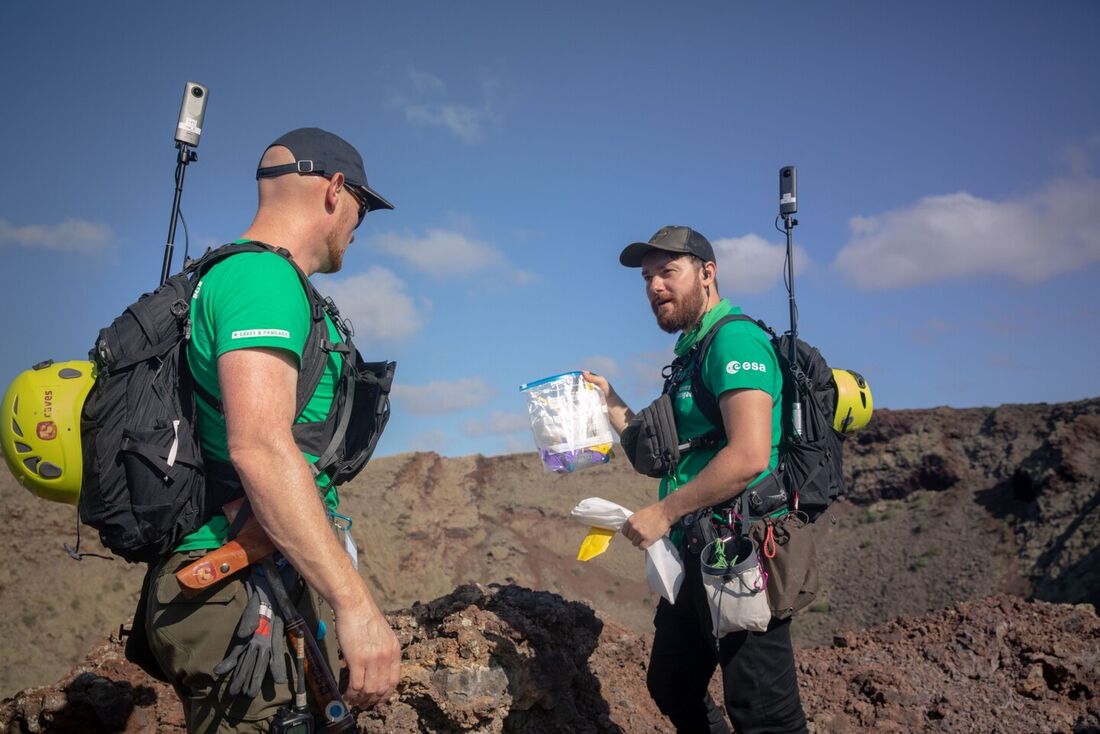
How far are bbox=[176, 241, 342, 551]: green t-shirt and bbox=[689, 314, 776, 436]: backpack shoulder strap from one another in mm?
1729

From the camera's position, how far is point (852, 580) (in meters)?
22.9

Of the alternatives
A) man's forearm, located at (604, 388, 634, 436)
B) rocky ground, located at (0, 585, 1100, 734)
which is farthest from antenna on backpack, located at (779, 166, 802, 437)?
rocky ground, located at (0, 585, 1100, 734)

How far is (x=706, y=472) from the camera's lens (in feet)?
10.3

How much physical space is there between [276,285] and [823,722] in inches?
192

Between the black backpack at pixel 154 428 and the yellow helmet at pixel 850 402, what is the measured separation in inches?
96.7

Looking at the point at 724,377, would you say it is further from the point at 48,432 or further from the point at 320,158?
the point at 48,432

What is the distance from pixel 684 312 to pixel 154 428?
235cm

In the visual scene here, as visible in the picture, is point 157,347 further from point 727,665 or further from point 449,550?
point 449,550

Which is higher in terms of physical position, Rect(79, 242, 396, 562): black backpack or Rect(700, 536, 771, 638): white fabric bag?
Rect(79, 242, 396, 562): black backpack

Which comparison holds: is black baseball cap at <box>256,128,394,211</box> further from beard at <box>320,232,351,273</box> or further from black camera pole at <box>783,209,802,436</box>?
black camera pole at <box>783,209,802,436</box>

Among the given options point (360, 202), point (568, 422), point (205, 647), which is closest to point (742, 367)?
point (568, 422)

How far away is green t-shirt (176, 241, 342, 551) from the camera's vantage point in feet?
6.79

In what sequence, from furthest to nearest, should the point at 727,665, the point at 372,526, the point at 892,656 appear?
the point at 372,526 → the point at 892,656 → the point at 727,665

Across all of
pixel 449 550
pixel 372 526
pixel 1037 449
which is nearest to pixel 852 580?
pixel 1037 449
